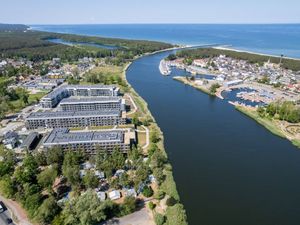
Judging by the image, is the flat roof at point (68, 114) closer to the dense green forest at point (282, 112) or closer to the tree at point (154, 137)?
the tree at point (154, 137)

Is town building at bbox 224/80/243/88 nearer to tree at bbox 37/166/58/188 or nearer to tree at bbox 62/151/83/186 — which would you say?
tree at bbox 62/151/83/186

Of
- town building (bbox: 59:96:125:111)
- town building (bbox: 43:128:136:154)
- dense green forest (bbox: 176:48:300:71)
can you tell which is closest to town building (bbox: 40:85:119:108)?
town building (bbox: 59:96:125:111)

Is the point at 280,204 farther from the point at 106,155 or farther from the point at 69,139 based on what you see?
the point at 69,139

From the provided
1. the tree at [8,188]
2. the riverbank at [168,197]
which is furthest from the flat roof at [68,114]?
the tree at [8,188]

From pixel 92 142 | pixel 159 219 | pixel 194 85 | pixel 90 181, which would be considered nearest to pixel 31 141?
pixel 92 142

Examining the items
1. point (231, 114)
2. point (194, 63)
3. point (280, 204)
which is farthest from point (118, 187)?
point (194, 63)

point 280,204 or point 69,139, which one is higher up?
point 69,139

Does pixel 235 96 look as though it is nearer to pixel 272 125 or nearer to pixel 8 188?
pixel 272 125
